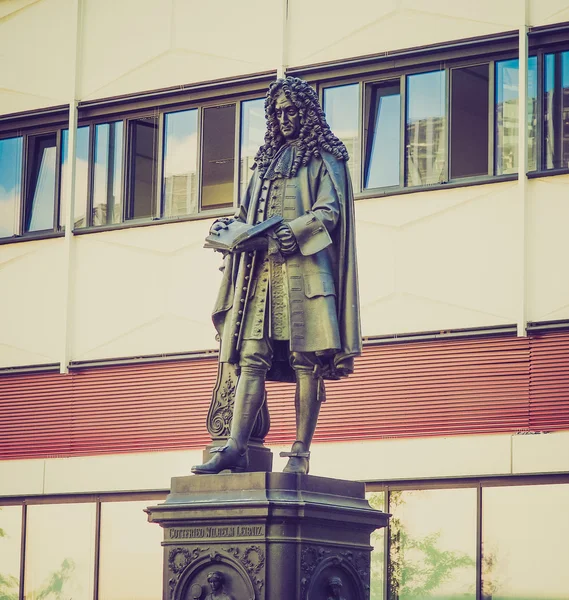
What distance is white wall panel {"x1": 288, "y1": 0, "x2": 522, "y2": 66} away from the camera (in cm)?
2155

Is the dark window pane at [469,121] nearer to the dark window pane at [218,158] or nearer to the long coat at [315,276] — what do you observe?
the dark window pane at [218,158]

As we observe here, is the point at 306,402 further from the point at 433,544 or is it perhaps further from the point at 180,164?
the point at 180,164

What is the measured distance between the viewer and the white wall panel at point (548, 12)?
21031 millimetres

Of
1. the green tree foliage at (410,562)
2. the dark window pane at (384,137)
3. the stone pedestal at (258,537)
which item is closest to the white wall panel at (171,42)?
the dark window pane at (384,137)

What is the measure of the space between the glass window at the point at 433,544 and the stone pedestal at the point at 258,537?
886cm

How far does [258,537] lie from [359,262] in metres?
10.6

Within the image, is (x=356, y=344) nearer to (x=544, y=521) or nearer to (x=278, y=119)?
(x=278, y=119)

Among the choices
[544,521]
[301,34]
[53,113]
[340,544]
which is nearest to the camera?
[340,544]

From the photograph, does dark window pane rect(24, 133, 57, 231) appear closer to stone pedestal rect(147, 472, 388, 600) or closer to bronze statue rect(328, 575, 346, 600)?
stone pedestal rect(147, 472, 388, 600)

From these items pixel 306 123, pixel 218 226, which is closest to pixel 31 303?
pixel 306 123

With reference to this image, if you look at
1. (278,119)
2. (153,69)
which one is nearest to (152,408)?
(153,69)

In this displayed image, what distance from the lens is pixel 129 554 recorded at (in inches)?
928

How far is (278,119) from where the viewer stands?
1293 cm

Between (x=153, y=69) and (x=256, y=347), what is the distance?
1241 centimetres
